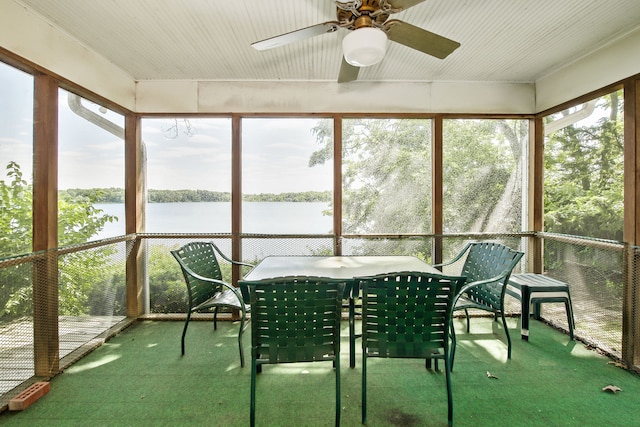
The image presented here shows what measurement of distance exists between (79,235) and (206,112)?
5.78 feet

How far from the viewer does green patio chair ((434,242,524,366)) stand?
2.42 metres

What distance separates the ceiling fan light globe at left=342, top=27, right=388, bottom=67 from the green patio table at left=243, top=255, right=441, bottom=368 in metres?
1.47

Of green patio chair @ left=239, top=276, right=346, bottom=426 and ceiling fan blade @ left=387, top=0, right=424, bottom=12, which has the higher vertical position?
ceiling fan blade @ left=387, top=0, right=424, bottom=12

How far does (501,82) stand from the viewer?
356 cm

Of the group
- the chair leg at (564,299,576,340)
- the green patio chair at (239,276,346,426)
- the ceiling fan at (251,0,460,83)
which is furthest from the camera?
the chair leg at (564,299,576,340)

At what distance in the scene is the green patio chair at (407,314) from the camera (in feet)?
5.61

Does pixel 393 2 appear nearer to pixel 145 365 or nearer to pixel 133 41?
pixel 133 41

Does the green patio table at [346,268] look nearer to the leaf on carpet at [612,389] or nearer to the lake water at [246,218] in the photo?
the lake water at [246,218]

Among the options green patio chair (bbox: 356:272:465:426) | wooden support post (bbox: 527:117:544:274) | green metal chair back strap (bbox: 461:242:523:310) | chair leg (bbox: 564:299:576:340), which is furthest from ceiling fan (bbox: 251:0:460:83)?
chair leg (bbox: 564:299:576:340)

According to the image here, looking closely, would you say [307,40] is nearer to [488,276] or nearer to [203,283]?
[203,283]

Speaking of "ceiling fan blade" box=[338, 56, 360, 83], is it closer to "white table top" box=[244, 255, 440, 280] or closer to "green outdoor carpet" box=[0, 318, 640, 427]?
"white table top" box=[244, 255, 440, 280]

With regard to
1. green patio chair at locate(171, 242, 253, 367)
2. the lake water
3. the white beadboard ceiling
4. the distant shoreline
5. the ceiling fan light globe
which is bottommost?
green patio chair at locate(171, 242, 253, 367)

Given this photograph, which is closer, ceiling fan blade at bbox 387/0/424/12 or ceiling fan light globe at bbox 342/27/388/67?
ceiling fan blade at bbox 387/0/424/12

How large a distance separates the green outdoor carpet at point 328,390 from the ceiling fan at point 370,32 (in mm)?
2232
